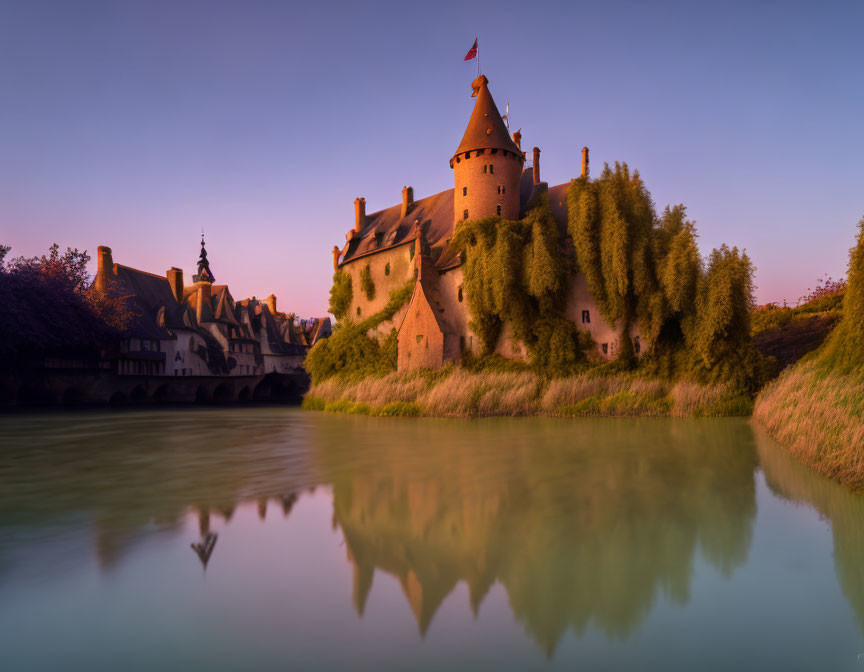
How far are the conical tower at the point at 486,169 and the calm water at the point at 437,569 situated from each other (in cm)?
2402

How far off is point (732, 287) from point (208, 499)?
73.4 ft

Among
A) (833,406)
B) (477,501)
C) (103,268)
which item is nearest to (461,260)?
(833,406)

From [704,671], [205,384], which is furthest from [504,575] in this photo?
[205,384]

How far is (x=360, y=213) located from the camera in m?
47.3

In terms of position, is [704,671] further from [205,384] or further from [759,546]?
[205,384]

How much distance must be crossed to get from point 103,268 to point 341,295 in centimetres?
2178

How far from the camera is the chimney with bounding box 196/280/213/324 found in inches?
2174

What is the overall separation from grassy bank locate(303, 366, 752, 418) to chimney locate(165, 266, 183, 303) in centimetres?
3744

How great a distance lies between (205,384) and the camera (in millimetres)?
48406

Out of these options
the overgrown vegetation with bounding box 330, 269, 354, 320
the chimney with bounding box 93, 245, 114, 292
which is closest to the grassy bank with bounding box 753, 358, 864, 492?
the overgrown vegetation with bounding box 330, 269, 354, 320

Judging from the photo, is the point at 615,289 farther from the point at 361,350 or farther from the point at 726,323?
the point at 361,350

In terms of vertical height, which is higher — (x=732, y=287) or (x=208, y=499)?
(x=732, y=287)

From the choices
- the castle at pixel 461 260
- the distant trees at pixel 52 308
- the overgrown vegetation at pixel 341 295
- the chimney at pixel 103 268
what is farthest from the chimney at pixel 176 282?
the castle at pixel 461 260

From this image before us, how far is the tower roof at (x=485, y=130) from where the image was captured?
107 ft
